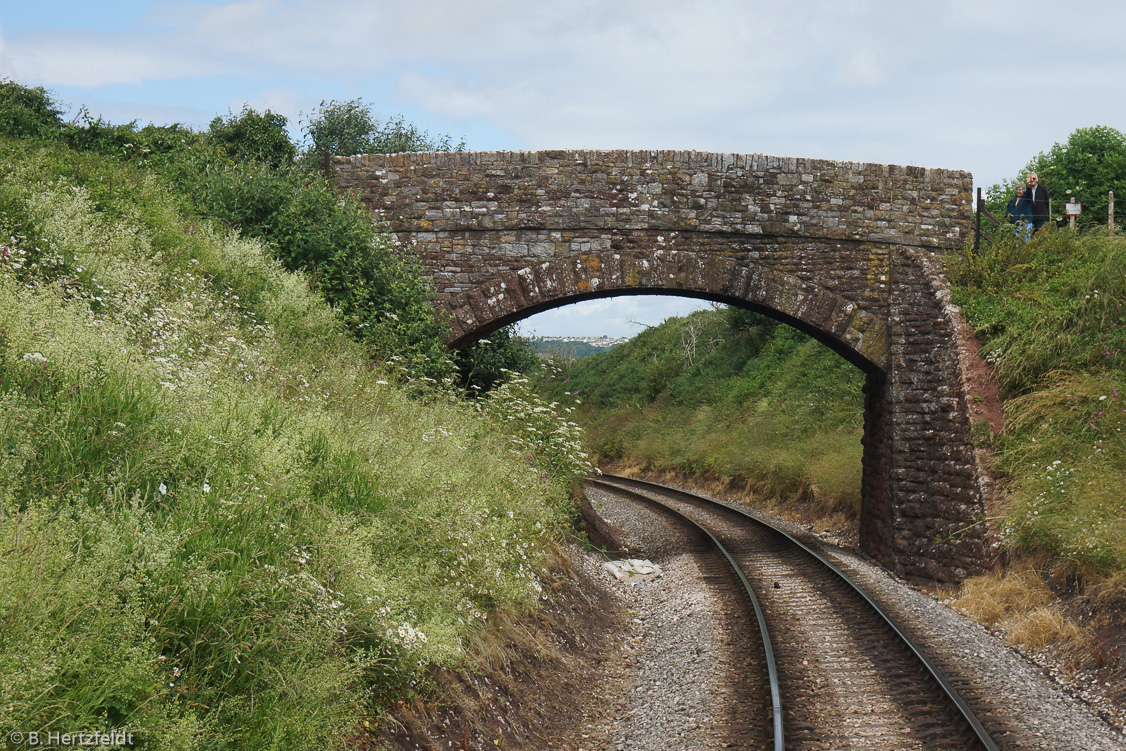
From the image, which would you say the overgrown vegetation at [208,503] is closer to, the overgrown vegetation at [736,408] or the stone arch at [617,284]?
the stone arch at [617,284]

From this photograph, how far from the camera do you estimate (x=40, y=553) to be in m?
3.03

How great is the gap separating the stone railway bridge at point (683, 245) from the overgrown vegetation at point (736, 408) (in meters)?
2.19

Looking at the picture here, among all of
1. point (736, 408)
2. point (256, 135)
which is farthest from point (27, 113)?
point (736, 408)

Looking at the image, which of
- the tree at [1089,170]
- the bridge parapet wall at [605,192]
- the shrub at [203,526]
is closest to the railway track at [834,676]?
the shrub at [203,526]

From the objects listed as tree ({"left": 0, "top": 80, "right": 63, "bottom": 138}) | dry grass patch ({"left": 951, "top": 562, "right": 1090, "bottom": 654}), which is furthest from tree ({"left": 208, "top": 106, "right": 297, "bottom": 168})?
dry grass patch ({"left": 951, "top": 562, "right": 1090, "bottom": 654})

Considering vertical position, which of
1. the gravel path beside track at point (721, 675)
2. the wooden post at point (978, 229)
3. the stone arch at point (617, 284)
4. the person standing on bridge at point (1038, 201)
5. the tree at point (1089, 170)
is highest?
the tree at point (1089, 170)

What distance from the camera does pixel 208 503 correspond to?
154 inches

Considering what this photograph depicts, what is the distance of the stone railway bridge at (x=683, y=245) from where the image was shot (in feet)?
39.6

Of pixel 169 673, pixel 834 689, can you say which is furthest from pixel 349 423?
pixel 834 689

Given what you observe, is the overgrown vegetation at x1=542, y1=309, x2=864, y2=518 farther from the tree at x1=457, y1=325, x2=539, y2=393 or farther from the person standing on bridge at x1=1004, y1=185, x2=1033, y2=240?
the person standing on bridge at x1=1004, y1=185, x2=1033, y2=240

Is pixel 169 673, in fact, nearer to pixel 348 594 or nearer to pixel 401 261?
pixel 348 594

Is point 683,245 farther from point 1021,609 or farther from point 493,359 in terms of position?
point 1021,609

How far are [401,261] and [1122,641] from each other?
968 cm

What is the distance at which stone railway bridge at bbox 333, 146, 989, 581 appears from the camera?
39.6ft
